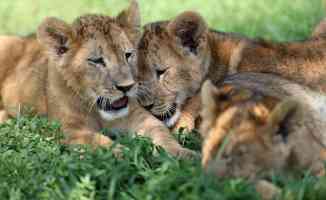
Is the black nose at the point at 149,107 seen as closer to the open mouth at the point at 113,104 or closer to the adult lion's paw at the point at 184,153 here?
the open mouth at the point at 113,104

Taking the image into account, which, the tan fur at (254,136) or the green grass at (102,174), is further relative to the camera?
the tan fur at (254,136)

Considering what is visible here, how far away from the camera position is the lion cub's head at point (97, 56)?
5.82 meters

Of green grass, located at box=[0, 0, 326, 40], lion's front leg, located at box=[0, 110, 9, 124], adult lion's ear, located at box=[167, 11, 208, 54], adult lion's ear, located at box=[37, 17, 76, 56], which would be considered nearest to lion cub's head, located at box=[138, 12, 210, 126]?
adult lion's ear, located at box=[167, 11, 208, 54]

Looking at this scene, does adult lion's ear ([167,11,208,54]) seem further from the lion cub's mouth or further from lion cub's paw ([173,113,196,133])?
the lion cub's mouth

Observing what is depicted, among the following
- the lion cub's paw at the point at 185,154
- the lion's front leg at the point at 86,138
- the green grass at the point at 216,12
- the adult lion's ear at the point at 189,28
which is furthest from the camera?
the green grass at the point at 216,12

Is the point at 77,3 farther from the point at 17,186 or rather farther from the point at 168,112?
the point at 17,186

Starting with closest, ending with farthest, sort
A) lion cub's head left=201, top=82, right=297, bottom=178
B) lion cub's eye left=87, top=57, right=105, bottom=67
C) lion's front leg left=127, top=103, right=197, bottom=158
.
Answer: lion cub's head left=201, top=82, right=297, bottom=178, lion's front leg left=127, top=103, right=197, bottom=158, lion cub's eye left=87, top=57, right=105, bottom=67

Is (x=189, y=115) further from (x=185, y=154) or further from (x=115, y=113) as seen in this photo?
(x=185, y=154)

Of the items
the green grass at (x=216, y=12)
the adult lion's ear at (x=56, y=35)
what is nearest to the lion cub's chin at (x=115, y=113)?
the adult lion's ear at (x=56, y=35)

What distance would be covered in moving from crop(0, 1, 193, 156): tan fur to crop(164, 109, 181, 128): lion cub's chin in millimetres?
191

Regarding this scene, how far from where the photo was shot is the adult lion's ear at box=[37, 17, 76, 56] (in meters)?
5.96

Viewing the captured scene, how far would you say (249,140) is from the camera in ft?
13.8

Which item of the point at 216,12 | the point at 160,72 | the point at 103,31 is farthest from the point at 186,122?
the point at 216,12

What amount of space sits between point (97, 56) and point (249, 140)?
1.97 m
